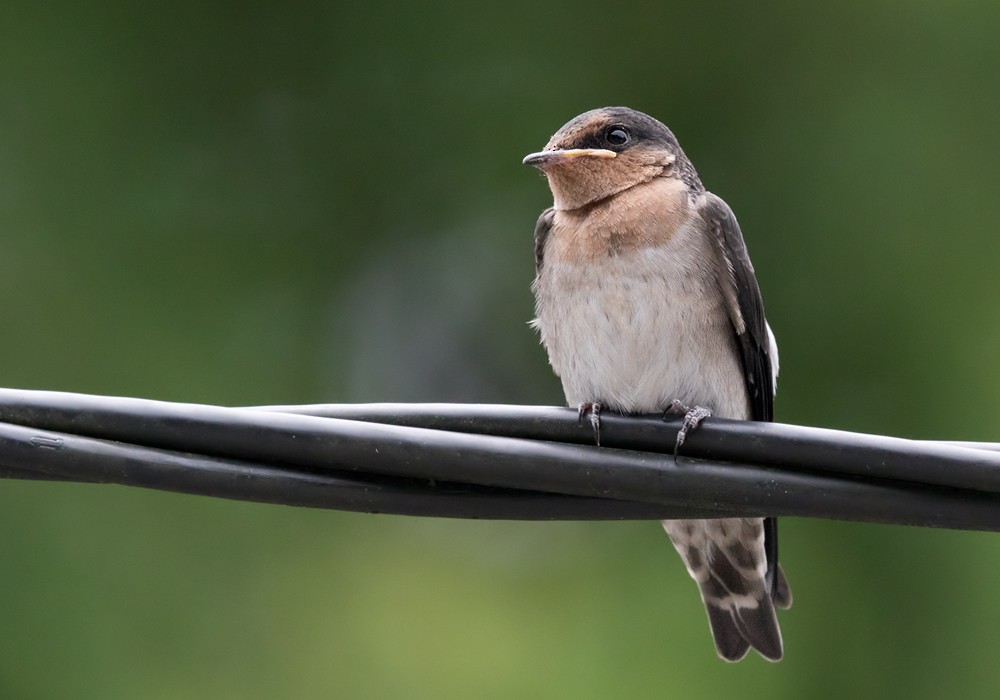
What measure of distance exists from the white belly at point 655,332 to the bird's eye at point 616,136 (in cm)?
64

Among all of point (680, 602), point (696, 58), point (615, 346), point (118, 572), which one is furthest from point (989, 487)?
point (696, 58)

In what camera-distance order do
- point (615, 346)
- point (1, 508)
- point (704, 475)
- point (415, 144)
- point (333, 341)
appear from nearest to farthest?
point (704, 475)
point (615, 346)
point (1, 508)
point (333, 341)
point (415, 144)

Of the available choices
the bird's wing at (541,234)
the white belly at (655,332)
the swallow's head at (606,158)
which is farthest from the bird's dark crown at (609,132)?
the white belly at (655,332)

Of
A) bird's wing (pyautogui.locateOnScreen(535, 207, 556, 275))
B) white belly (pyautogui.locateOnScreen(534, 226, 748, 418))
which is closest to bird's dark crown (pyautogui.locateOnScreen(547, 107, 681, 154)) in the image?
bird's wing (pyautogui.locateOnScreen(535, 207, 556, 275))

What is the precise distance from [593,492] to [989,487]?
2.48 ft

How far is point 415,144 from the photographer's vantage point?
23.2 ft

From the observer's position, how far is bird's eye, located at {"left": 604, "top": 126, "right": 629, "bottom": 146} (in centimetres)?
459

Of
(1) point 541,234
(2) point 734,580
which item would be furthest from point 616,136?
(2) point 734,580

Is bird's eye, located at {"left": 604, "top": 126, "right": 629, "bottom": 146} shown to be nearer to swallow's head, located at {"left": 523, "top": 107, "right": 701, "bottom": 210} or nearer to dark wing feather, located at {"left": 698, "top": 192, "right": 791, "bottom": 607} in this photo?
swallow's head, located at {"left": 523, "top": 107, "right": 701, "bottom": 210}

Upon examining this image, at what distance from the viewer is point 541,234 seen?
15.0 ft

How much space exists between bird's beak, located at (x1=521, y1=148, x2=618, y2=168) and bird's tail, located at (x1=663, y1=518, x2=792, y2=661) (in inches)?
54.3

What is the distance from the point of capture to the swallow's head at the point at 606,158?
4.42 metres

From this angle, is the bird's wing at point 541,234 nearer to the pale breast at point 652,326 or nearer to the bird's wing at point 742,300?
the pale breast at point 652,326

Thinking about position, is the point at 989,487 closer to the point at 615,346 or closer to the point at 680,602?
the point at 615,346
